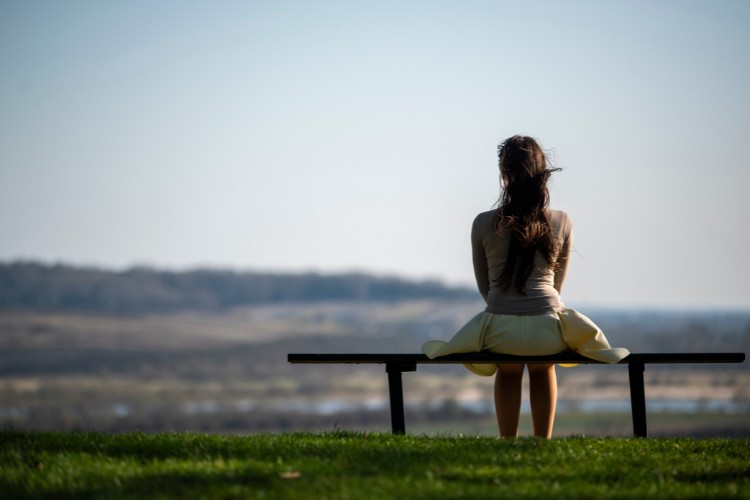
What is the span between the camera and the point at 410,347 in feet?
583

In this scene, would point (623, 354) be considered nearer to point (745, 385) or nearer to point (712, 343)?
point (745, 385)

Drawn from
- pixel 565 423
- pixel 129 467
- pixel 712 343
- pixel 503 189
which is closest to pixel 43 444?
pixel 129 467

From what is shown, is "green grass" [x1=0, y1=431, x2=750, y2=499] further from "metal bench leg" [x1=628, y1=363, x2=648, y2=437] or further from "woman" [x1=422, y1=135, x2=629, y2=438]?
"metal bench leg" [x1=628, y1=363, x2=648, y2=437]

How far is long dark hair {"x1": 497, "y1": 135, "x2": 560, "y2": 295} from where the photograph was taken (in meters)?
9.67

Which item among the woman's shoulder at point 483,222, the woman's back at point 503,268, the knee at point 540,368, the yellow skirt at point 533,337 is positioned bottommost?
the knee at point 540,368

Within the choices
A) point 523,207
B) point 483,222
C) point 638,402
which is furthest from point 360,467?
point 638,402

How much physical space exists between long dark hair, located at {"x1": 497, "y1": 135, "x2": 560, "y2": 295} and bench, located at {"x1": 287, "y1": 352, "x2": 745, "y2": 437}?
630 millimetres

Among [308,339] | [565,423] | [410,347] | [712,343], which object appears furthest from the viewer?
[308,339]

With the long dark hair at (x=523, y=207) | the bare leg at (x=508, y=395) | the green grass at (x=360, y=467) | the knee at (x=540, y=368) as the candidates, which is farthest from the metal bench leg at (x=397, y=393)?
the long dark hair at (x=523, y=207)

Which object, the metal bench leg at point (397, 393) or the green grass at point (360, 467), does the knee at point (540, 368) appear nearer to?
the green grass at point (360, 467)

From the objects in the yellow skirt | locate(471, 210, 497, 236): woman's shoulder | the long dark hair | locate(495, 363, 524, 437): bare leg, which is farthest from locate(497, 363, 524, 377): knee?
locate(471, 210, 497, 236): woman's shoulder

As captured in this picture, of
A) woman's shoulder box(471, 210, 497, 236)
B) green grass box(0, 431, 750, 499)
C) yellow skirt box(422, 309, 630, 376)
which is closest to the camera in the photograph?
green grass box(0, 431, 750, 499)

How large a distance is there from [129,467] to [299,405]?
138158mm

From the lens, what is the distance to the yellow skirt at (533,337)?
9.49 metres
